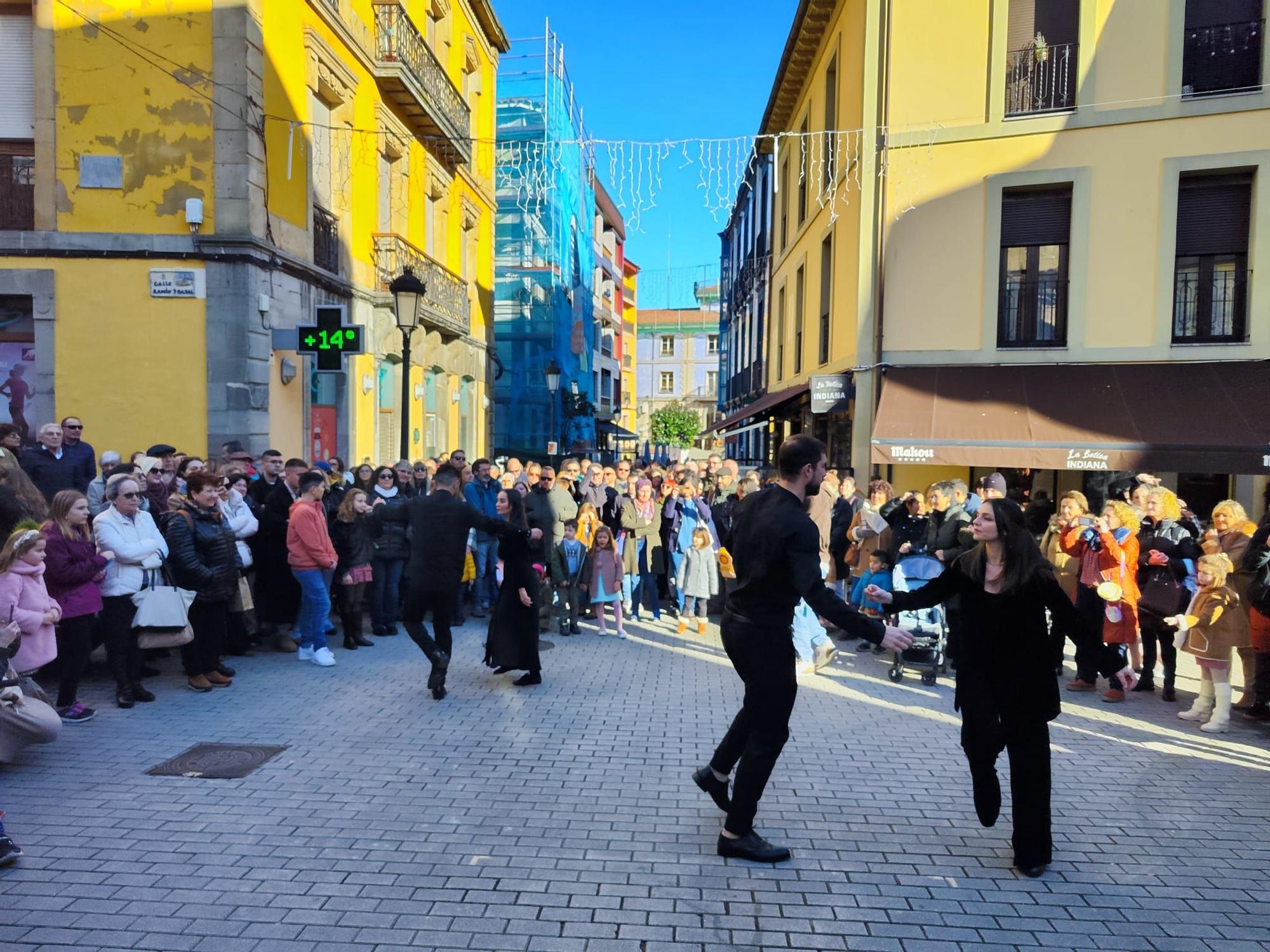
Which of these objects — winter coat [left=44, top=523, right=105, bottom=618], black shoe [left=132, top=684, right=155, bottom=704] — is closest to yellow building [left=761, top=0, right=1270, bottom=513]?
black shoe [left=132, top=684, right=155, bottom=704]

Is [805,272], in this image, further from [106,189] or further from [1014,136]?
[106,189]

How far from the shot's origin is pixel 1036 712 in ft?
13.3

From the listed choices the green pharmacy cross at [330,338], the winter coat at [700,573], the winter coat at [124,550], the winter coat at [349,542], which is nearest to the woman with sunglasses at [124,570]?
the winter coat at [124,550]

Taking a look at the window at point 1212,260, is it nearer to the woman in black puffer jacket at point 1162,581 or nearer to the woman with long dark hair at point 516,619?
the woman in black puffer jacket at point 1162,581

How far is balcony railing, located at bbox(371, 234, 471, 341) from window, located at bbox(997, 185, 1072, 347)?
966 centimetres

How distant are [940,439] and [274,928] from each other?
34.6ft

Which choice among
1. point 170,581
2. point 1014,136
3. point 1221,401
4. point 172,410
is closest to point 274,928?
point 170,581

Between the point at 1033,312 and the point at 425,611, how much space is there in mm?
10748

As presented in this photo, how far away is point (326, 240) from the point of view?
1512 cm

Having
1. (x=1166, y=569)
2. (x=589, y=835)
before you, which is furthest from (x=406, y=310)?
(x=1166, y=569)

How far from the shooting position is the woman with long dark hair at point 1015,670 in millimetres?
4070

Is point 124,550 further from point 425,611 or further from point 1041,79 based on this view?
point 1041,79

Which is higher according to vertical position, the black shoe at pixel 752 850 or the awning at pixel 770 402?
the awning at pixel 770 402

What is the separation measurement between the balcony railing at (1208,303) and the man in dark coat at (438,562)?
11.2 meters
